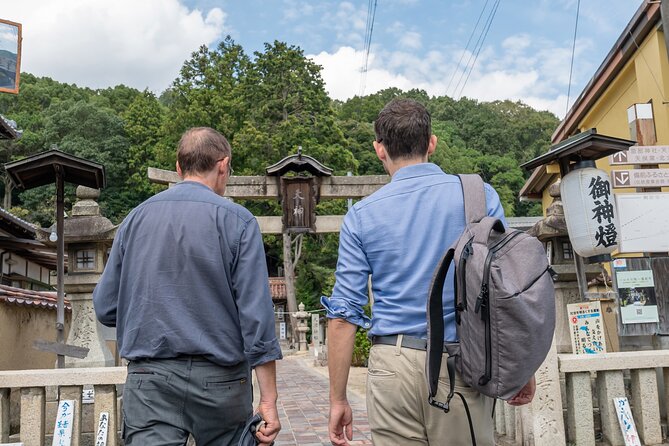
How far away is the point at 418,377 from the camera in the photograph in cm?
209

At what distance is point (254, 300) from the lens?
2.38 metres

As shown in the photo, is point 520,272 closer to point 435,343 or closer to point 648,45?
point 435,343

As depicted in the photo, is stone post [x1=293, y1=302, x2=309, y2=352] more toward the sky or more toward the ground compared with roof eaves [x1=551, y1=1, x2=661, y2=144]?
more toward the ground

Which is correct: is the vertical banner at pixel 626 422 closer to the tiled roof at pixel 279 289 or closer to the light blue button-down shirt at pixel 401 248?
the light blue button-down shirt at pixel 401 248

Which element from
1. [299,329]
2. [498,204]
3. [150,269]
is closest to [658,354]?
[498,204]

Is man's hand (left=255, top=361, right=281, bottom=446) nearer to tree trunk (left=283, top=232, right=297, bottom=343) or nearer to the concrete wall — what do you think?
the concrete wall

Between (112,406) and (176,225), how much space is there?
2.59m

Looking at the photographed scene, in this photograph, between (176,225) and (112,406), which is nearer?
(176,225)

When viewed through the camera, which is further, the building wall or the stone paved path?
the building wall

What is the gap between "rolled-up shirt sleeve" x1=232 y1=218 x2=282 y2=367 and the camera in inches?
91.9

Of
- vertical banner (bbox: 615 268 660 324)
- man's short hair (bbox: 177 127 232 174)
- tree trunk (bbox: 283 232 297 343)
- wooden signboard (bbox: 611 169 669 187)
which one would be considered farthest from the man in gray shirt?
tree trunk (bbox: 283 232 297 343)

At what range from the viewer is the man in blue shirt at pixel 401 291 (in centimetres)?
209

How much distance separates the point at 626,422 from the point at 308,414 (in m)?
4.63

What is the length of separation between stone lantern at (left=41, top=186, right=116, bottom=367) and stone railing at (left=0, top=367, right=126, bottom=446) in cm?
328
